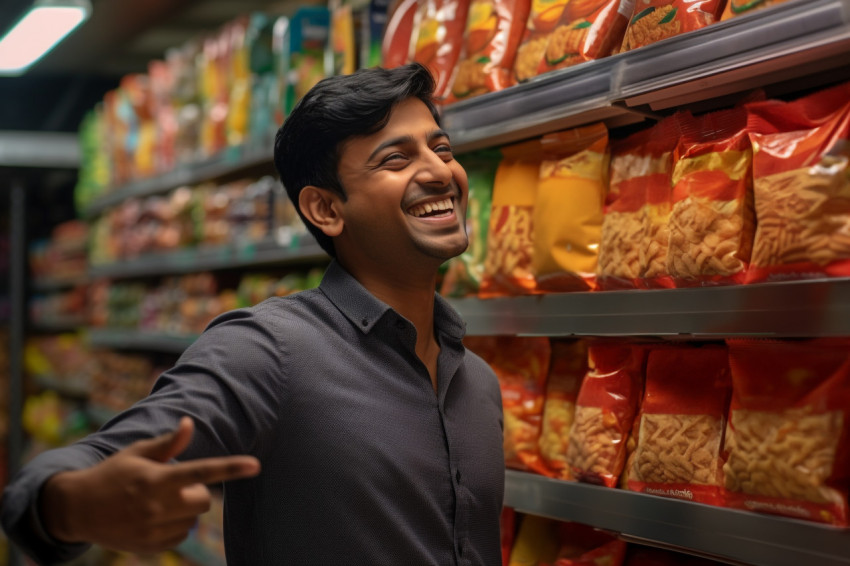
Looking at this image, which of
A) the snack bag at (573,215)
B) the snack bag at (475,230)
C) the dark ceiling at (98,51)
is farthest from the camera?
the dark ceiling at (98,51)

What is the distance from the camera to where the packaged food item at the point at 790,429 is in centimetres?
122

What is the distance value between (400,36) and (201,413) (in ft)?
4.44

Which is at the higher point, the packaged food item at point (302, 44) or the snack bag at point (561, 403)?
the packaged food item at point (302, 44)

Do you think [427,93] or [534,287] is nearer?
[427,93]

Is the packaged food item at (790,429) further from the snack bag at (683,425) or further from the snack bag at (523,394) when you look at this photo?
the snack bag at (523,394)

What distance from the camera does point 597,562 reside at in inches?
66.1

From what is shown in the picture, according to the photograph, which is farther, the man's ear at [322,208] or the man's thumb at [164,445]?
the man's ear at [322,208]

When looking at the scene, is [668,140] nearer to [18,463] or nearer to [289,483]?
[289,483]

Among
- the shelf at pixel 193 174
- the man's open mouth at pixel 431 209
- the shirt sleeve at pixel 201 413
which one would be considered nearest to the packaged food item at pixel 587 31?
the man's open mouth at pixel 431 209

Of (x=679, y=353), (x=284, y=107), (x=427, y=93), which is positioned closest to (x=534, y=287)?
(x=679, y=353)

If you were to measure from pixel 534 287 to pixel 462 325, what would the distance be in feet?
0.66

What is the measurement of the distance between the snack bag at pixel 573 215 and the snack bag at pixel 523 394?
0.21 metres

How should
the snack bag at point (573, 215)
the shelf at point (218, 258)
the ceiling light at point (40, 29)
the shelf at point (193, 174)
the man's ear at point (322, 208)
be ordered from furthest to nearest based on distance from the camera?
the ceiling light at point (40, 29)
the shelf at point (193, 174)
the shelf at point (218, 258)
the snack bag at point (573, 215)
the man's ear at point (322, 208)

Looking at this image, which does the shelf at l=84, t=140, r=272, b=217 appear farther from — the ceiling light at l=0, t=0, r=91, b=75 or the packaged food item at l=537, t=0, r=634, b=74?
the packaged food item at l=537, t=0, r=634, b=74
